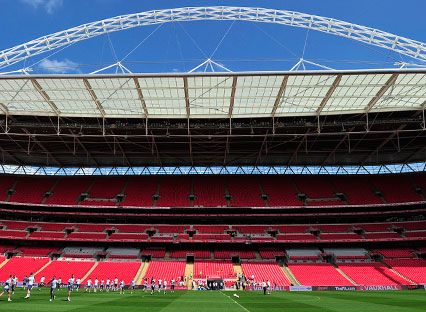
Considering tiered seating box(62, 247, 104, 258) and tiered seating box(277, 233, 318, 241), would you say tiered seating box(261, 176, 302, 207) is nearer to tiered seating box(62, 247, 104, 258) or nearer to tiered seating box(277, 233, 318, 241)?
tiered seating box(277, 233, 318, 241)

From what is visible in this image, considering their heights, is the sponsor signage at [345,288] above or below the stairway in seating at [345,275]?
below

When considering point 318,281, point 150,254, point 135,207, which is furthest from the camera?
point 135,207

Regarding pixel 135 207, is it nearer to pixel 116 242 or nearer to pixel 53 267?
pixel 116 242

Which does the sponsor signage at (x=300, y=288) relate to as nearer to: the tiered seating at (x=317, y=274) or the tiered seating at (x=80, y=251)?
the tiered seating at (x=317, y=274)

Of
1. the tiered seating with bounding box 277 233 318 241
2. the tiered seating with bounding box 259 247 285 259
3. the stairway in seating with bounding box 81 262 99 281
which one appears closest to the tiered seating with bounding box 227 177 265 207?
the tiered seating with bounding box 277 233 318 241

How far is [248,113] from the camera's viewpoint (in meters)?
41.8

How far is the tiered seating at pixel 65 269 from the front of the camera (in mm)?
45531

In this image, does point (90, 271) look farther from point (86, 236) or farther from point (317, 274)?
point (317, 274)

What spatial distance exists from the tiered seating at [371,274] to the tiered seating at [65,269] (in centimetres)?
2754

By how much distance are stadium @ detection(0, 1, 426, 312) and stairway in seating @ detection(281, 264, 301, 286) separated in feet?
0.71

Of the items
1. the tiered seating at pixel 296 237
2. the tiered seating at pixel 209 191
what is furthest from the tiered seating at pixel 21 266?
the tiered seating at pixel 296 237

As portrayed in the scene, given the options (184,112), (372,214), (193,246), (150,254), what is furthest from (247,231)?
(184,112)

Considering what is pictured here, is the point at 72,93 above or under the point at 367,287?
above

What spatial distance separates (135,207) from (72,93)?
2218cm
